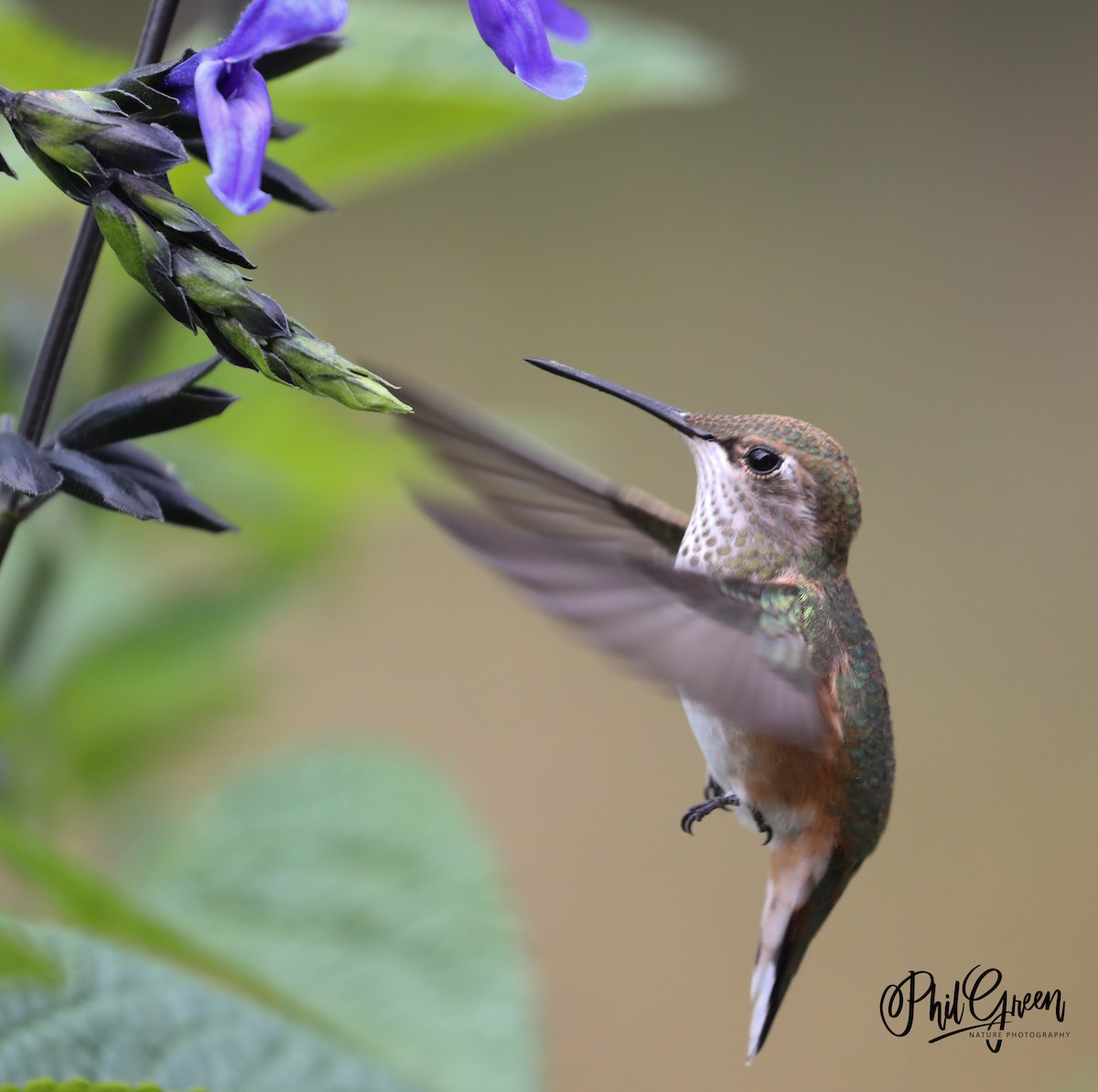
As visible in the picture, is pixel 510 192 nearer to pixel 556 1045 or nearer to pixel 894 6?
pixel 894 6

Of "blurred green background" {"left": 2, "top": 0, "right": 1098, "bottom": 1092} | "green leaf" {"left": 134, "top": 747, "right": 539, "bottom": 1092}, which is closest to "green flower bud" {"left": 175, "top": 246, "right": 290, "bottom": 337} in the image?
"green leaf" {"left": 134, "top": 747, "right": 539, "bottom": 1092}

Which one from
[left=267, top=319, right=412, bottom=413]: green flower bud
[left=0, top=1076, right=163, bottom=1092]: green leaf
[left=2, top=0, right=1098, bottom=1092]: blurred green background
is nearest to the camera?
[left=267, top=319, right=412, bottom=413]: green flower bud

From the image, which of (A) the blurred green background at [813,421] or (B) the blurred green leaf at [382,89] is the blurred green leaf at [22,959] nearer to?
(B) the blurred green leaf at [382,89]

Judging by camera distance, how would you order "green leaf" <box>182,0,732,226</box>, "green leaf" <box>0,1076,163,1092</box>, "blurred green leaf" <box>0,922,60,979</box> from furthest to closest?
1. "green leaf" <box>182,0,732,226</box>
2. "blurred green leaf" <box>0,922,60,979</box>
3. "green leaf" <box>0,1076,163,1092</box>

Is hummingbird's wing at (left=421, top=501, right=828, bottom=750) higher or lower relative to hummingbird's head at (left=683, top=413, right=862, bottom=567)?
lower

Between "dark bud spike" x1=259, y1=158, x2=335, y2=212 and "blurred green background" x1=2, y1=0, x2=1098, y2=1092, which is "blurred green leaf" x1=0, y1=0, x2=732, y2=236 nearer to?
"dark bud spike" x1=259, y1=158, x2=335, y2=212

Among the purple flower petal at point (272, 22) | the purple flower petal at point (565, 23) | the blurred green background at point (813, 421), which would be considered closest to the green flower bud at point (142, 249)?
the purple flower petal at point (272, 22)

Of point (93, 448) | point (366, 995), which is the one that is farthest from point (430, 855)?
point (93, 448)

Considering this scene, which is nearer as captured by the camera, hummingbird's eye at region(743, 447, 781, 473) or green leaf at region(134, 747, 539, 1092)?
hummingbird's eye at region(743, 447, 781, 473)
